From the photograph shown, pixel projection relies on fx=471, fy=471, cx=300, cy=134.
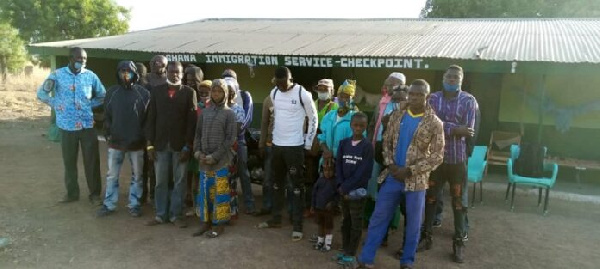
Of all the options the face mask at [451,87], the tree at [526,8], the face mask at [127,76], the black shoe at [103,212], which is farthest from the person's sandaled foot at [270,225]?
the tree at [526,8]

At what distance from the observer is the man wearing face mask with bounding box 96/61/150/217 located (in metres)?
5.28

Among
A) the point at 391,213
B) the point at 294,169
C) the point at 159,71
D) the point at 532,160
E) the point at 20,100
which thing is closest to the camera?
the point at 391,213

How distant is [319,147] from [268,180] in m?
1.06

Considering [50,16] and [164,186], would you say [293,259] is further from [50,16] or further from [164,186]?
[50,16]

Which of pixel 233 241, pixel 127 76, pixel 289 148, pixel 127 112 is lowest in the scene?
pixel 233 241

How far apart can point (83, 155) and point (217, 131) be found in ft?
7.31

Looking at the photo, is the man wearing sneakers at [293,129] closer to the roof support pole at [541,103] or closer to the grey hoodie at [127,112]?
the grey hoodie at [127,112]

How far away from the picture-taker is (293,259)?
439 centimetres

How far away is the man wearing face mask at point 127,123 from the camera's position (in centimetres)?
528

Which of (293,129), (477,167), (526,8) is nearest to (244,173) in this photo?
(293,129)

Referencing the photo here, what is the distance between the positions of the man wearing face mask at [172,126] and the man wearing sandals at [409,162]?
7.02 ft

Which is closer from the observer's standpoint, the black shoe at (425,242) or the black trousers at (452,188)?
the black trousers at (452,188)

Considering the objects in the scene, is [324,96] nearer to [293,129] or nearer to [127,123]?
[293,129]

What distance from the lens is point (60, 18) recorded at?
21.8m
